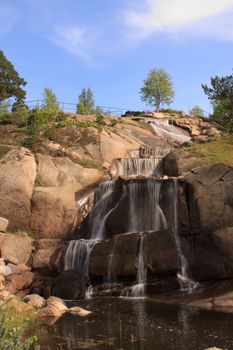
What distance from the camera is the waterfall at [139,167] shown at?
3403 cm

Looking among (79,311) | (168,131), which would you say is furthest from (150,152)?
(79,311)

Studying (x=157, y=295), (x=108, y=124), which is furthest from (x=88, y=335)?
(x=108, y=124)

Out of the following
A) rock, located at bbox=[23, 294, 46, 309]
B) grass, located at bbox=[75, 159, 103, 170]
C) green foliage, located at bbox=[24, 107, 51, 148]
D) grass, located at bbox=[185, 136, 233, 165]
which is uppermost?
green foliage, located at bbox=[24, 107, 51, 148]

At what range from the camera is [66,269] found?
83.4 ft

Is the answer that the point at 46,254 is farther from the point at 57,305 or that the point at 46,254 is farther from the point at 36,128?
the point at 36,128

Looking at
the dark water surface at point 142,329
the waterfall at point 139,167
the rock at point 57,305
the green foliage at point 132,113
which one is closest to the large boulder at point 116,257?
the dark water surface at point 142,329

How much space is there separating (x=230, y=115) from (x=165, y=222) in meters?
13.5

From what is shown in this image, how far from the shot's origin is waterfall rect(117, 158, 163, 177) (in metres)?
34.0

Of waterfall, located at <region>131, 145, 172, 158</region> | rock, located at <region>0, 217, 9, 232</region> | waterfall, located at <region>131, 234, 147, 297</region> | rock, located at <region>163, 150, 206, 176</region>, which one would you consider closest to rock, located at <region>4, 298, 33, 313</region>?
waterfall, located at <region>131, 234, 147, 297</region>

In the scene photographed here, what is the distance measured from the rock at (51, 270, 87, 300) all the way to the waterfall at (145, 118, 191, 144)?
92.0 ft

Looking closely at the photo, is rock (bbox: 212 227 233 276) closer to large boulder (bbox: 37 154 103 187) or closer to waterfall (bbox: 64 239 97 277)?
waterfall (bbox: 64 239 97 277)

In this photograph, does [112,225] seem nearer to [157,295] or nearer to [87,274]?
[87,274]

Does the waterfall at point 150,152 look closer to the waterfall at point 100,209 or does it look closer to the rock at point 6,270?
the waterfall at point 100,209

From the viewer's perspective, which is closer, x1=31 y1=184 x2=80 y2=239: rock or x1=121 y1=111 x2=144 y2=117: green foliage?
x1=31 y1=184 x2=80 y2=239: rock
